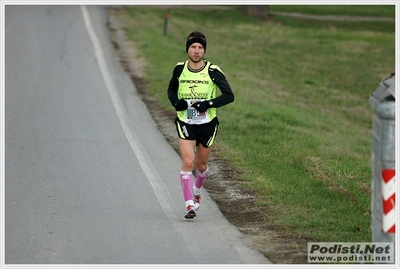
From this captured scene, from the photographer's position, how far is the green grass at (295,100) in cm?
945

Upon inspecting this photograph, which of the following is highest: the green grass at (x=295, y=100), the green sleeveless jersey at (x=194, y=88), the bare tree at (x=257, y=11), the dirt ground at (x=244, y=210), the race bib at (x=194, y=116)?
the green sleeveless jersey at (x=194, y=88)

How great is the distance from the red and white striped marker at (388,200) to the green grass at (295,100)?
1510 mm

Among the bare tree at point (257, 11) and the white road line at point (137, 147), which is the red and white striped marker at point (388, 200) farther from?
the bare tree at point (257, 11)

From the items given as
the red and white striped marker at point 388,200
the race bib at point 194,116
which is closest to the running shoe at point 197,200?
the race bib at point 194,116

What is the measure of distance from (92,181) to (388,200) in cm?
512

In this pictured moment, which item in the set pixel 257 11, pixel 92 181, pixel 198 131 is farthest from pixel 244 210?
pixel 257 11

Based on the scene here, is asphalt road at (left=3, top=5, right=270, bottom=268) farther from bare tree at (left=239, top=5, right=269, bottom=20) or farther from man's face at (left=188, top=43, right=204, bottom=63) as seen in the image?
bare tree at (left=239, top=5, right=269, bottom=20)

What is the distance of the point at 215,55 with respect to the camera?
1090 inches

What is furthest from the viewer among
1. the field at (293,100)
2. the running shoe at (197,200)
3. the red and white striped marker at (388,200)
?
the field at (293,100)

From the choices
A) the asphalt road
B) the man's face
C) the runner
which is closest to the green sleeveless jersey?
the runner

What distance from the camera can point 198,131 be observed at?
28.3 feet

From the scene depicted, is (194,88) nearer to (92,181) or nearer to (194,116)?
(194,116)

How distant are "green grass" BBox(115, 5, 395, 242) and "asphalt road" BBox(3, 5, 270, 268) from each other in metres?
1.00

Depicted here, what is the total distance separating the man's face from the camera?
8414 mm
